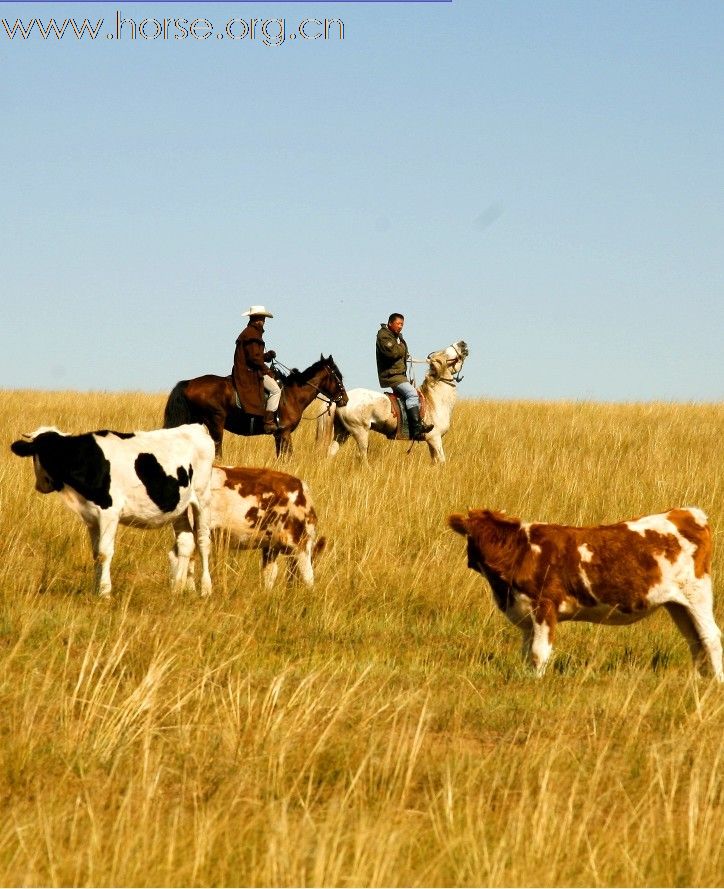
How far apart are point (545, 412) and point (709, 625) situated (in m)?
18.0


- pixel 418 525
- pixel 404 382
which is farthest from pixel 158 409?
pixel 418 525

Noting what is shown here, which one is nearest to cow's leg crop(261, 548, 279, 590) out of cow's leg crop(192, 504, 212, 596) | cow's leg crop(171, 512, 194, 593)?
cow's leg crop(192, 504, 212, 596)

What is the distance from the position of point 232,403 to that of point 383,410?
2.67m

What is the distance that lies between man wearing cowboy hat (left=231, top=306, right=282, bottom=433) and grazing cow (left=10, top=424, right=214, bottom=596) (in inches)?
330

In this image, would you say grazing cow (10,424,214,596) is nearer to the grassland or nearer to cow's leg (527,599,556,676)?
the grassland

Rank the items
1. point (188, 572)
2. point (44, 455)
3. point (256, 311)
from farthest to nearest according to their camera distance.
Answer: point (256, 311) < point (188, 572) < point (44, 455)

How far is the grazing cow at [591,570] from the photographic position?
6156mm

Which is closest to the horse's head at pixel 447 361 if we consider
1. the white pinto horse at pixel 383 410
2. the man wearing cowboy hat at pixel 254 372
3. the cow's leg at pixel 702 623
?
the white pinto horse at pixel 383 410

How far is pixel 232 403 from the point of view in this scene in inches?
656

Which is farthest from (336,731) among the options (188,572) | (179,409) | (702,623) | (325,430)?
(325,430)

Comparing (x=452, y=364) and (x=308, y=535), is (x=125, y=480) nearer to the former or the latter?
(x=308, y=535)

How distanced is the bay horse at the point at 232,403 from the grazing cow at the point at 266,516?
7.55 metres

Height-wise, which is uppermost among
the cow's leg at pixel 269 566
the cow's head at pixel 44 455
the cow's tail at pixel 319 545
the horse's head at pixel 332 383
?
the horse's head at pixel 332 383

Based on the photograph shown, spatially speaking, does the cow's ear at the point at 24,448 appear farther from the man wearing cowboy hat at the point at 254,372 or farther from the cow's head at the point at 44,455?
the man wearing cowboy hat at the point at 254,372
